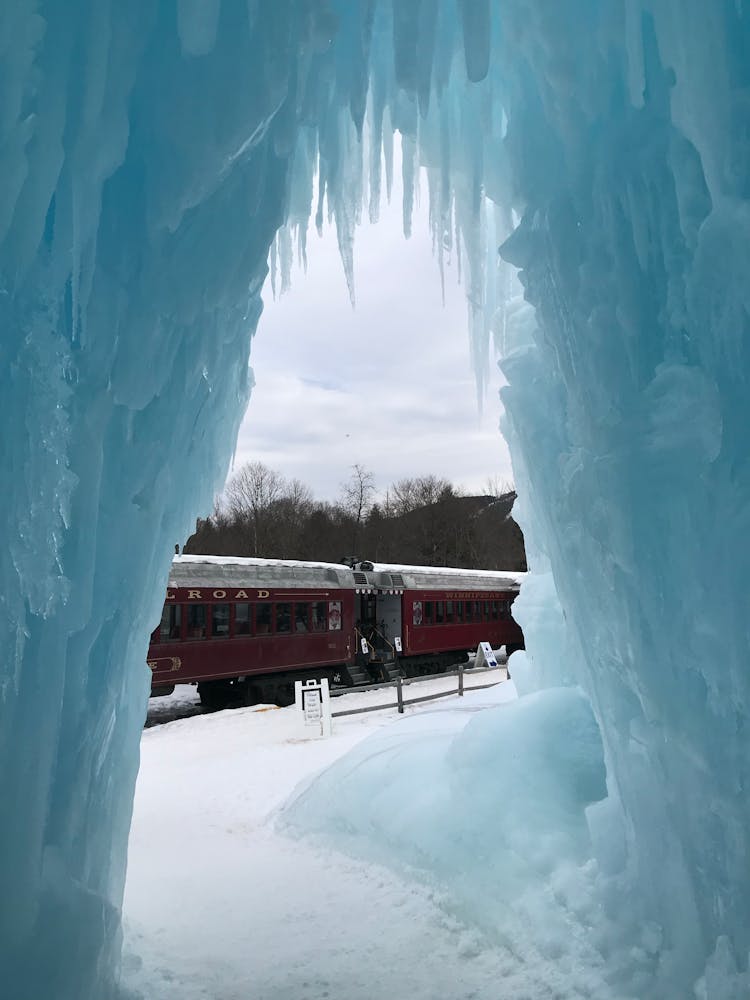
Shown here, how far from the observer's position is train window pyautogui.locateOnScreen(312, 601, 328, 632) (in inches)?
590

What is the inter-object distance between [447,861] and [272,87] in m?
5.12

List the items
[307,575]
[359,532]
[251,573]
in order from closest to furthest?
1. [251,573]
2. [307,575]
3. [359,532]

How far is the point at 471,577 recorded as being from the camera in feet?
66.0

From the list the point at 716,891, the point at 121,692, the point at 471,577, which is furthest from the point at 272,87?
the point at 471,577

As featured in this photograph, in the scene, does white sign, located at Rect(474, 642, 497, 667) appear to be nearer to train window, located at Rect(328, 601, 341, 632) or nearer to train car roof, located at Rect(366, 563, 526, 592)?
train car roof, located at Rect(366, 563, 526, 592)

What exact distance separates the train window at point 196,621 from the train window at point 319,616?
2.92 metres

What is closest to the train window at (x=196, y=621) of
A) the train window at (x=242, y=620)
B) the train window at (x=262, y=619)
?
the train window at (x=242, y=620)

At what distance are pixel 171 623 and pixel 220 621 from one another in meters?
1.08

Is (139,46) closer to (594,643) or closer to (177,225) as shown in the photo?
(177,225)

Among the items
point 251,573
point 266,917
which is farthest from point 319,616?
point 266,917

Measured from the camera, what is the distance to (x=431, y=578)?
1822 centimetres

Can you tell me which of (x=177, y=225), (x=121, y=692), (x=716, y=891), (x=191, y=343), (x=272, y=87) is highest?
(x=272, y=87)

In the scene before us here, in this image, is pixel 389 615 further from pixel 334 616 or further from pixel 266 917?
pixel 266 917

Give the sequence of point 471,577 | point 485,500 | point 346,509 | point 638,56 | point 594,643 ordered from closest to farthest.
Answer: point 638,56 → point 594,643 → point 471,577 → point 346,509 → point 485,500
